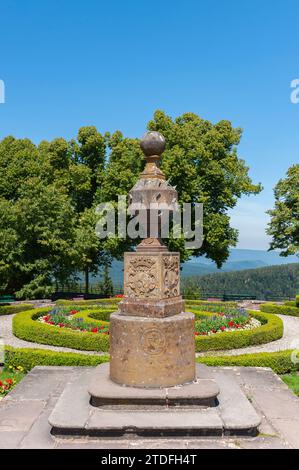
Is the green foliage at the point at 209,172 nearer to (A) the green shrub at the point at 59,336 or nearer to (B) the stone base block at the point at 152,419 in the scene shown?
(A) the green shrub at the point at 59,336

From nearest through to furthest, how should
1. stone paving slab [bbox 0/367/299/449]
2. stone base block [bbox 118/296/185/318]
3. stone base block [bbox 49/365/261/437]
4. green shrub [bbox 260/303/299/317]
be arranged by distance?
1. stone paving slab [bbox 0/367/299/449]
2. stone base block [bbox 49/365/261/437]
3. stone base block [bbox 118/296/185/318]
4. green shrub [bbox 260/303/299/317]

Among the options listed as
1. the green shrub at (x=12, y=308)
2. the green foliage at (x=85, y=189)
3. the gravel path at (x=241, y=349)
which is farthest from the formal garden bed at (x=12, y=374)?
the green foliage at (x=85, y=189)

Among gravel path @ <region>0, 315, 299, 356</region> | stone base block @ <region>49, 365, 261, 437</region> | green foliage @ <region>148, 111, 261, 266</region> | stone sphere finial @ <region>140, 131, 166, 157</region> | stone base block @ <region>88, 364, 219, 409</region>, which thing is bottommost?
gravel path @ <region>0, 315, 299, 356</region>

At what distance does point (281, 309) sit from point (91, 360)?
1436 cm

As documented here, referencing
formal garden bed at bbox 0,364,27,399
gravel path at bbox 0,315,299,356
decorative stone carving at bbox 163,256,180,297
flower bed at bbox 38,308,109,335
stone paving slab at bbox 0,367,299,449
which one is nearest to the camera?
stone paving slab at bbox 0,367,299,449

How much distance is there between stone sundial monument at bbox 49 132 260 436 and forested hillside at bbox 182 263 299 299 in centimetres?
4527

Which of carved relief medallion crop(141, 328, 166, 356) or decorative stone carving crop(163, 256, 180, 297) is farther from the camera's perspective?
decorative stone carving crop(163, 256, 180, 297)

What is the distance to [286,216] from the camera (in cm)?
2731

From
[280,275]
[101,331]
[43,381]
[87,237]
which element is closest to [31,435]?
[43,381]

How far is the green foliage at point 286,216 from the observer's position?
88.8ft

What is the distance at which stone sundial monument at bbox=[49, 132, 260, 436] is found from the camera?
6223mm

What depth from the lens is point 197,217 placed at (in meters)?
27.7

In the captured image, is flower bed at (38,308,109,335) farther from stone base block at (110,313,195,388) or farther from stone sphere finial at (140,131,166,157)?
stone sphere finial at (140,131,166,157)

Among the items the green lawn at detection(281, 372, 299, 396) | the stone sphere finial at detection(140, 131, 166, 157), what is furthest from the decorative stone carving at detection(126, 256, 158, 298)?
the green lawn at detection(281, 372, 299, 396)
